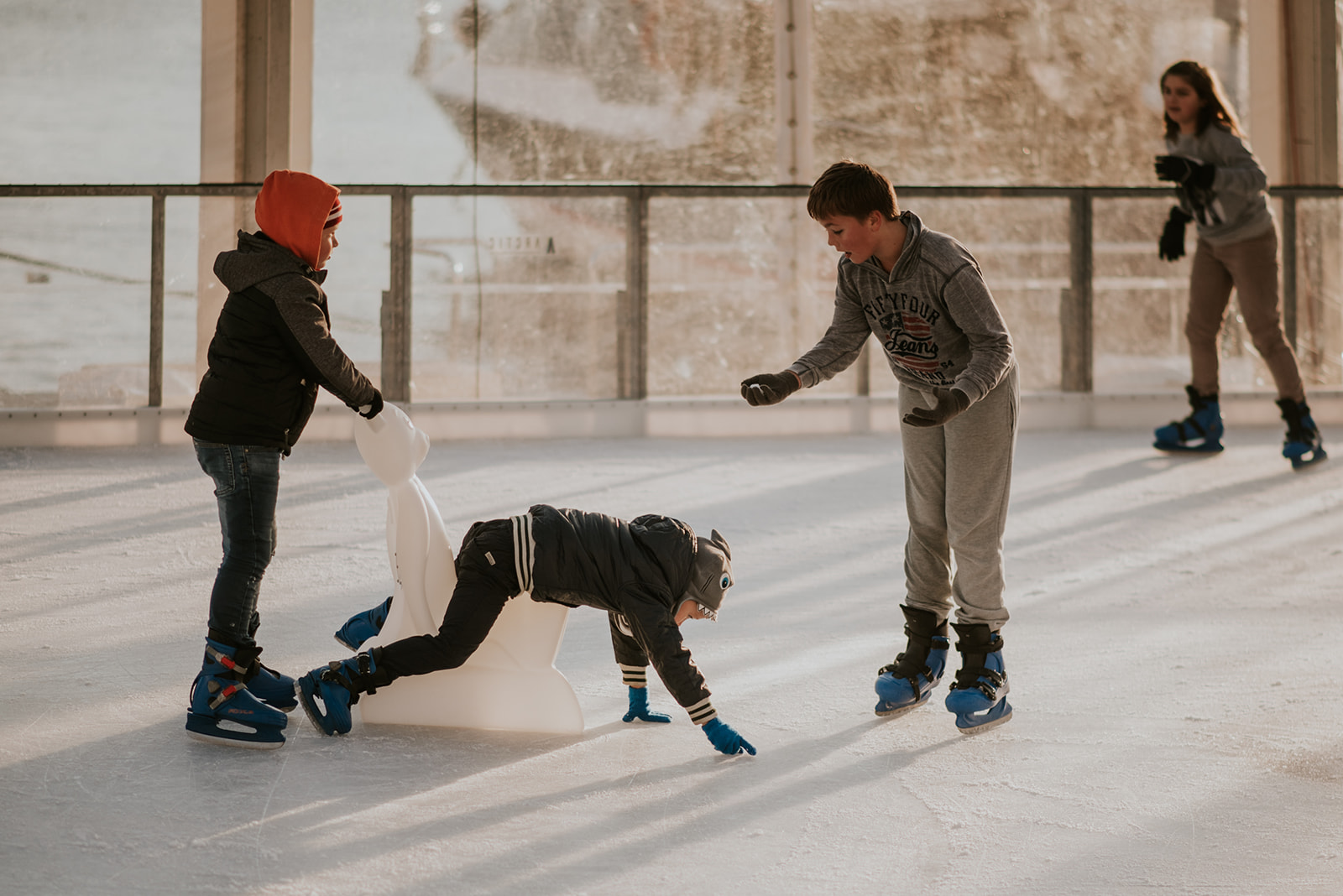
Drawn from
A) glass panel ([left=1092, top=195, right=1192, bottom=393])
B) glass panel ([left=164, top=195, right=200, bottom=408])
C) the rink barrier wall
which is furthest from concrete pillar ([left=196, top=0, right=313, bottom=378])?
glass panel ([left=1092, top=195, right=1192, bottom=393])

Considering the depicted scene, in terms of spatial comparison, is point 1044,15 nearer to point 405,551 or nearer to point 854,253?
point 854,253

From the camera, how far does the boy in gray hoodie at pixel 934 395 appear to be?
2484 millimetres

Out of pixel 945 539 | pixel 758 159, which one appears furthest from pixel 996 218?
pixel 945 539

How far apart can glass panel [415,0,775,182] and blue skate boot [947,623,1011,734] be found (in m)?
5.55

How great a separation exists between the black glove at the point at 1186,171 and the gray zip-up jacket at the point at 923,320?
9.67ft

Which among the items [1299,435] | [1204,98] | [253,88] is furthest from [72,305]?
[1299,435]

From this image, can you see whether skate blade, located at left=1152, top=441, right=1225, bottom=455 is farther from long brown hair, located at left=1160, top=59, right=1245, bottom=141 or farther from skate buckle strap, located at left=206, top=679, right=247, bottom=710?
skate buckle strap, located at left=206, top=679, right=247, bottom=710

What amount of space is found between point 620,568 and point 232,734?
2.40 ft

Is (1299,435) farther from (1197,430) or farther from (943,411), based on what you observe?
(943,411)

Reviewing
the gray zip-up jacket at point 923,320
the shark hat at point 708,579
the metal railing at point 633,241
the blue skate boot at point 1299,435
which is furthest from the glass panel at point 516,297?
the shark hat at point 708,579

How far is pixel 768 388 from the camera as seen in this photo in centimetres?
253

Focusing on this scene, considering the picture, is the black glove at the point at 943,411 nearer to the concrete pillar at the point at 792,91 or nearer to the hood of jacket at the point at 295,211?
the hood of jacket at the point at 295,211

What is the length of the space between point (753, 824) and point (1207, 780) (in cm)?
79

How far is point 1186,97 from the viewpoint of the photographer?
5.22 metres
